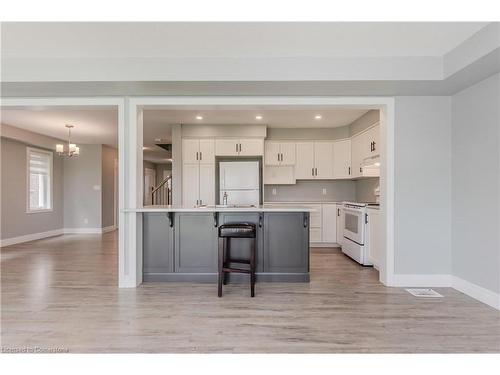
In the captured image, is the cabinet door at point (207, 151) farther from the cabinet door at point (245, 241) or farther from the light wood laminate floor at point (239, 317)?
the light wood laminate floor at point (239, 317)

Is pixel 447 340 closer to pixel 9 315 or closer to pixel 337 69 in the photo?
pixel 337 69

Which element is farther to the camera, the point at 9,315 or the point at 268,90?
the point at 268,90

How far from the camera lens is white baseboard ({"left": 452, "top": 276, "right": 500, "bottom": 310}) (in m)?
2.82

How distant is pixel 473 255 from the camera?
3133 mm

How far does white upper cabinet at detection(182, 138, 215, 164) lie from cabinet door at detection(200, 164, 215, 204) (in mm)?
116

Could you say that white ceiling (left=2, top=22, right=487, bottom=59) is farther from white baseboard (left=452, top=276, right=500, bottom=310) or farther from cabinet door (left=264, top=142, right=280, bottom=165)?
cabinet door (left=264, top=142, right=280, bottom=165)

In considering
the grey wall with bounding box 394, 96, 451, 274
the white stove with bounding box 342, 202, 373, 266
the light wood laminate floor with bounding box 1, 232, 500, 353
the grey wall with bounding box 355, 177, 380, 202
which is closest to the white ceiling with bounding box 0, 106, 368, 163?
the grey wall with bounding box 355, 177, 380, 202

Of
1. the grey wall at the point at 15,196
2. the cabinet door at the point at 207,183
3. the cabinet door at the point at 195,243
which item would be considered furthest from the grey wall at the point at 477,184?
the grey wall at the point at 15,196

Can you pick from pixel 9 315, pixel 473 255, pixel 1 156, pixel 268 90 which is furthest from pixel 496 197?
pixel 1 156

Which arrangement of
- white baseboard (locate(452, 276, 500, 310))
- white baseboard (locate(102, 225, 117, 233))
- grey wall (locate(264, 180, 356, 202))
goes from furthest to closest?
white baseboard (locate(102, 225, 117, 233))
grey wall (locate(264, 180, 356, 202))
white baseboard (locate(452, 276, 500, 310))

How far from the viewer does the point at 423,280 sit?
11.4ft

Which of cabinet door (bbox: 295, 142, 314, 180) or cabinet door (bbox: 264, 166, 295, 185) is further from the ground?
cabinet door (bbox: 295, 142, 314, 180)

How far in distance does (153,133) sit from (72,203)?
3.42 m

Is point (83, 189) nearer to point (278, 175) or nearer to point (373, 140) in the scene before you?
point (278, 175)
